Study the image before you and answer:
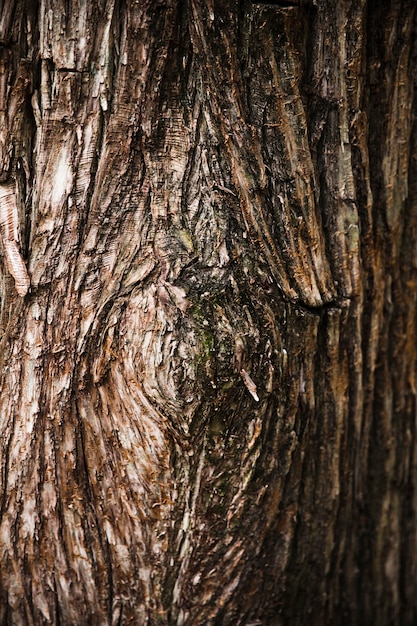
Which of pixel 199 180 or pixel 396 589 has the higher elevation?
pixel 199 180

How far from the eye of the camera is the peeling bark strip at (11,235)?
160 centimetres

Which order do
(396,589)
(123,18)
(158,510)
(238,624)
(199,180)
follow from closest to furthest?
(123,18), (199,180), (158,510), (238,624), (396,589)

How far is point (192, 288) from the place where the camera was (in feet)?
5.16

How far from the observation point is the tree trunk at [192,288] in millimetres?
1533

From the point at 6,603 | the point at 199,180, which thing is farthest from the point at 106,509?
the point at 199,180

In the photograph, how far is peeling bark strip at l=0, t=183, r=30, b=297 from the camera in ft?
5.24

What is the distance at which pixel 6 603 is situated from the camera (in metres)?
1.87

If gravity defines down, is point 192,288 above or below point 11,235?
below

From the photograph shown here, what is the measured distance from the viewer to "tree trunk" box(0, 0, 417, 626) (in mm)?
1533

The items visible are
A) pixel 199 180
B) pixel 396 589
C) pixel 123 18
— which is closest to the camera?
pixel 123 18

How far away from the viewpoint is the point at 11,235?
160 cm

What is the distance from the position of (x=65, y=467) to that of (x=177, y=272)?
60cm

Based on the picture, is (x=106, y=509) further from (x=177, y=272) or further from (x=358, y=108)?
(x=358, y=108)

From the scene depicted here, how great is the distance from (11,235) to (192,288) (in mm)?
458
